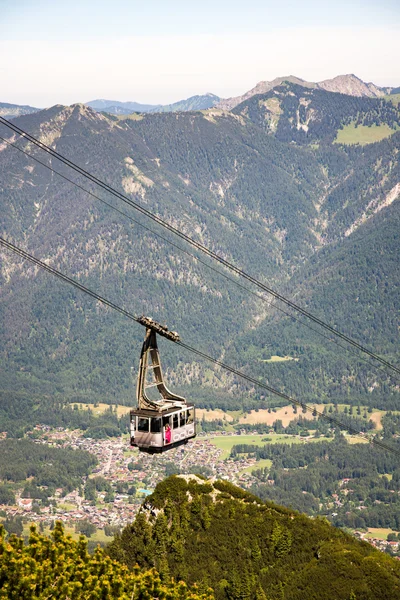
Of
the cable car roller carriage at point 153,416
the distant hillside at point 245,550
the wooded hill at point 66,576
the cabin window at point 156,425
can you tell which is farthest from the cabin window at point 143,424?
the distant hillside at point 245,550

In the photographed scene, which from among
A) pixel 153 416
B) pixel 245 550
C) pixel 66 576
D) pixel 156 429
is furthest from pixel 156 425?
pixel 245 550

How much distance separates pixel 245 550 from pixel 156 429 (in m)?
54.0

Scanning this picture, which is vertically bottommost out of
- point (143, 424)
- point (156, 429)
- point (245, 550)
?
point (245, 550)

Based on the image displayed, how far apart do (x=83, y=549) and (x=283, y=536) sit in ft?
211

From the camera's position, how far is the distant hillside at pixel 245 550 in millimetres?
144125

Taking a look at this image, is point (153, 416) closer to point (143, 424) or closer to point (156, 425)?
point (156, 425)

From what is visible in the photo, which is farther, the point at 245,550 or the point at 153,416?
the point at 245,550

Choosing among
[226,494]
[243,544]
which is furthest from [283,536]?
[226,494]

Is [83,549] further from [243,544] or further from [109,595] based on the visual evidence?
[243,544]

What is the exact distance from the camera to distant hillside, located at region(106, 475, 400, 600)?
144 m

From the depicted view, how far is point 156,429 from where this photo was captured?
110 metres

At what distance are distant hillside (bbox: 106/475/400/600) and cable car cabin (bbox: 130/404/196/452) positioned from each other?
3585 cm

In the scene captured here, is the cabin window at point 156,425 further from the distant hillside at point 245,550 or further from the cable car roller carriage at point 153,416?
the distant hillside at point 245,550

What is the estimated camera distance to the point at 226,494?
17412 cm
